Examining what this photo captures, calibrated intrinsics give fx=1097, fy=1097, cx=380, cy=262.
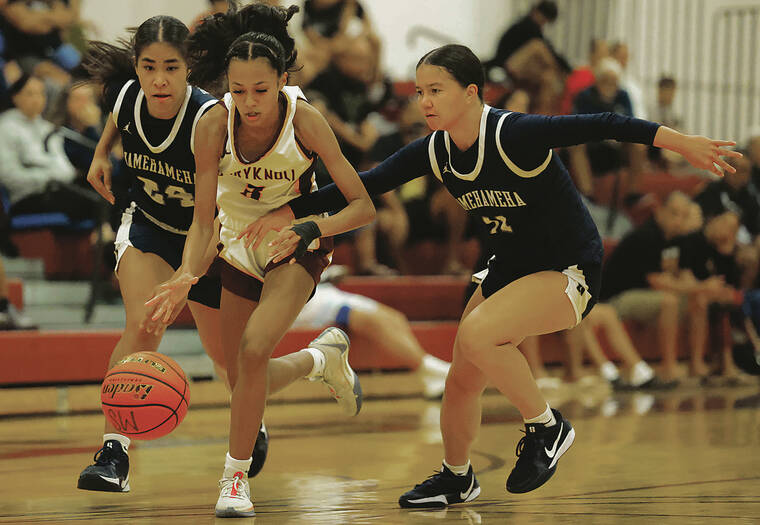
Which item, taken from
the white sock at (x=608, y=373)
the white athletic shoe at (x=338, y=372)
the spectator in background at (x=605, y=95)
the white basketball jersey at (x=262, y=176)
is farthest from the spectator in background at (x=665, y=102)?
the white basketball jersey at (x=262, y=176)

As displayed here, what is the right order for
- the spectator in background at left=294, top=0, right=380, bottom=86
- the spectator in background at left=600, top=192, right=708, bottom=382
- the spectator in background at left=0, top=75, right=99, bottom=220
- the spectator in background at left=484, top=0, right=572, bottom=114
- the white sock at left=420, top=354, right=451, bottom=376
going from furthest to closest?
the spectator in background at left=484, top=0, right=572, bottom=114 → the spectator in background at left=294, top=0, right=380, bottom=86 → the spectator in background at left=600, top=192, right=708, bottom=382 → the spectator in background at left=0, top=75, right=99, bottom=220 → the white sock at left=420, top=354, right=451, bottom=376

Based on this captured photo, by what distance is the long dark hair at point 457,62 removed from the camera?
379 cm

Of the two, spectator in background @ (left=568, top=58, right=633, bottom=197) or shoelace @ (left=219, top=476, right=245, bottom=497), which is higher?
spectator in background @ (left=568, top=58, right=633, bottom=197)

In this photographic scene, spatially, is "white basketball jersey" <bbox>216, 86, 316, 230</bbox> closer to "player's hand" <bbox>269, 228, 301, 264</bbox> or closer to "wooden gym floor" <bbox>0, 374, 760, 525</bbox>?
"player's hand" <bbox>269, 228, 301, 264</bbox>

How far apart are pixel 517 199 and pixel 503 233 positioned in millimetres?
160

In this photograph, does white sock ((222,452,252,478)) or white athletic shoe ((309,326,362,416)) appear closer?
white sock ((222,452,252,478))

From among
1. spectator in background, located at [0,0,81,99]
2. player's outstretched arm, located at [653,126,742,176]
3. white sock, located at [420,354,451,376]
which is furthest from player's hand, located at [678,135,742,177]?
spectator in background, located at [0,0,81,99]

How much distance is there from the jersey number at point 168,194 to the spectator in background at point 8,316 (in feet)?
9.26

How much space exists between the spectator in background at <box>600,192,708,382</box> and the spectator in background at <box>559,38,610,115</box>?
1973 mm

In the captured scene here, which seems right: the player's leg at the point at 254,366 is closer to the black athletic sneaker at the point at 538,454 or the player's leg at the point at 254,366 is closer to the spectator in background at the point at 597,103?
the black athletic sneaker at the point at 538,454

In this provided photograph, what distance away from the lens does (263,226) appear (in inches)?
152

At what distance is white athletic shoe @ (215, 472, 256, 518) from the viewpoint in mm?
3627

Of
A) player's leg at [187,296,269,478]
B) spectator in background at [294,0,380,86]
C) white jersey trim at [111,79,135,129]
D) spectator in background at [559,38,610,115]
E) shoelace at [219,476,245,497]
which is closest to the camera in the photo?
shoelace at [219,476,245,497]

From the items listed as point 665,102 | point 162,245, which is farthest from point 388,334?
point 665,102
